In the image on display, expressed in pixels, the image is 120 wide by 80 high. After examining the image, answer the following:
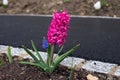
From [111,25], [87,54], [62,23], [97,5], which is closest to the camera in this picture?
[62,23]

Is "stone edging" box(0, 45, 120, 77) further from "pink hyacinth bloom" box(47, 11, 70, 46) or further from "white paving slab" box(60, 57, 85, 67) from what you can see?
"pink hyacinth bloom" box(47, 11, 70, 46)

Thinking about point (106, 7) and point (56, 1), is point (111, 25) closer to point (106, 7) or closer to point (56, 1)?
point (106, 7)

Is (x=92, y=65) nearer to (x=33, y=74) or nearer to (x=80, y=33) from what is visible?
(x=33, y=74)

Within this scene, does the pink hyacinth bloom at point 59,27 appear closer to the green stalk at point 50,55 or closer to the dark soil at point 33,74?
the green stalk at point 50,55

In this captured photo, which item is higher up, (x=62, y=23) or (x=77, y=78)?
(x=62, y=23)

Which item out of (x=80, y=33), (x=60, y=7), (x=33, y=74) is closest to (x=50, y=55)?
(x=33, y=74)

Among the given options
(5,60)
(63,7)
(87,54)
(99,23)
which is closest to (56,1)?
(63,7)

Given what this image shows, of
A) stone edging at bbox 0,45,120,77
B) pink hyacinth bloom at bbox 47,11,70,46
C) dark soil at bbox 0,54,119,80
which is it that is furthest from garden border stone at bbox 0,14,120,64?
pink hyacinth bloom at bbox 47,11,70,46
